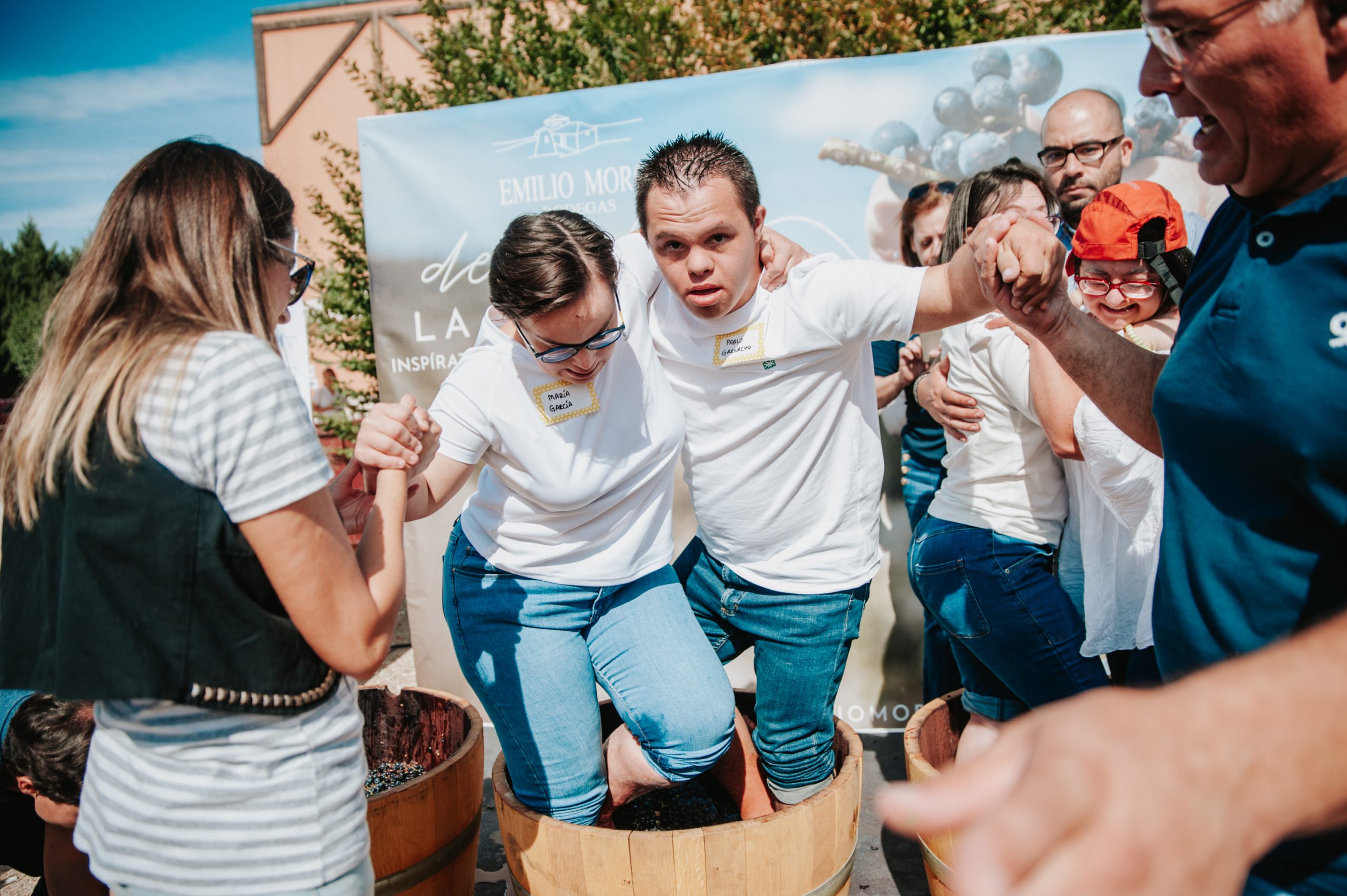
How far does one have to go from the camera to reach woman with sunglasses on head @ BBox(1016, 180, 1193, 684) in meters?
1.97

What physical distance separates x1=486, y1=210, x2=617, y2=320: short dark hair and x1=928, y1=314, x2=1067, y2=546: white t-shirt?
3.22 feet

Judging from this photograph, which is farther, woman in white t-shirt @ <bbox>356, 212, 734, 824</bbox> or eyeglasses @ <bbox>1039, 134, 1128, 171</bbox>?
eyeglasses @ <bbox>1039, 134, 1128, 171</bbox>

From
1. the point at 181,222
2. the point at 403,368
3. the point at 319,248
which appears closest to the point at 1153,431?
the point at 181,222

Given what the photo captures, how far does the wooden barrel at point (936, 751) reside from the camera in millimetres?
2031

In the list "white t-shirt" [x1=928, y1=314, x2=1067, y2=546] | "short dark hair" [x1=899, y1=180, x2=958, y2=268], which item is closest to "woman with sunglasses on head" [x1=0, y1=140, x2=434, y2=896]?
"white t-shirt" [x1=928, y1=314, x2=1067, y2=546]

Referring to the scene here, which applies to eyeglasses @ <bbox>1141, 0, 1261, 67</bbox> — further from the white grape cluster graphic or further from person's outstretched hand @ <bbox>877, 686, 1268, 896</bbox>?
the white grape cluster graphic

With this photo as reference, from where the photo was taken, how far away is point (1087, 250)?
211 centimetres

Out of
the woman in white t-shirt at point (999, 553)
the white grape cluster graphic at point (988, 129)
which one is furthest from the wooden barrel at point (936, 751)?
the white grape cluster graphic at point (988, 129)

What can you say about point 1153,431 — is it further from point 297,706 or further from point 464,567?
point 464,567

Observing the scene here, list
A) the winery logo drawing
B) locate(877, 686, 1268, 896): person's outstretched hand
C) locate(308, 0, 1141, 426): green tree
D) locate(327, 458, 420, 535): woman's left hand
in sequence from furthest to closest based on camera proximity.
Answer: locate(308, 0, 1141, 426): green tree, the winery logo drawing, locate(327, 458, 420, 535): woman's left hand, locate(877, 686, 1268, 896): person's outstretched hand

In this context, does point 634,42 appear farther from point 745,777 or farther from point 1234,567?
point 1234,567

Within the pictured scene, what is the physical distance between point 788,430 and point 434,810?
130 cm

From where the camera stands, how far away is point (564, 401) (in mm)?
2086

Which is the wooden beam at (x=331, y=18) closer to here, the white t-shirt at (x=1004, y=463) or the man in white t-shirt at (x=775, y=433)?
the man in white t-shirt at (x=775, y=433)
